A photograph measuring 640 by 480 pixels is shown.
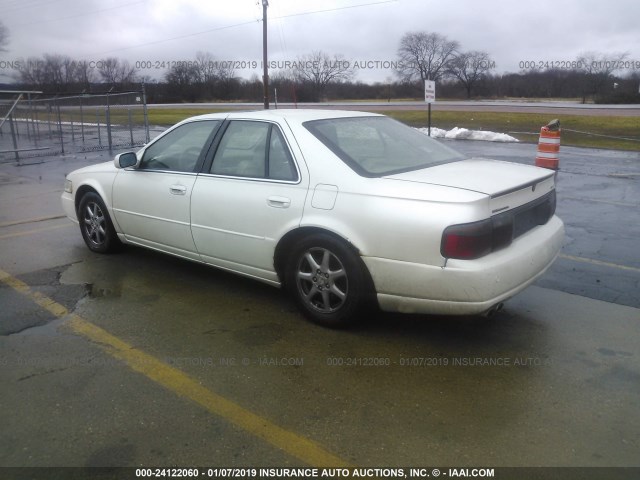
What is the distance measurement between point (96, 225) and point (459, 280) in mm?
3864

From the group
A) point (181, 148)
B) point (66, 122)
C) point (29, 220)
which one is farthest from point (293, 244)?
point (66, 122)

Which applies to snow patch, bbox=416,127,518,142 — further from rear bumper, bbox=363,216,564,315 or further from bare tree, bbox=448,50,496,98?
bare tree, bbox=448,50,496,98

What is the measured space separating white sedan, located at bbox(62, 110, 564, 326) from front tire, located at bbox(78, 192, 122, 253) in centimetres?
42

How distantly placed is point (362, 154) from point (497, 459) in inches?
87.8

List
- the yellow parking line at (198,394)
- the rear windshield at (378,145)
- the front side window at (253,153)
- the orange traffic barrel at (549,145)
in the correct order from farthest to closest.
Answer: the orange traffic barrel at (549,145) < the front side window at (253,153) < the rear windshield at (378,145) < the yellow parking line at (198,394)

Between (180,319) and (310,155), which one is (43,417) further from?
(310,155)

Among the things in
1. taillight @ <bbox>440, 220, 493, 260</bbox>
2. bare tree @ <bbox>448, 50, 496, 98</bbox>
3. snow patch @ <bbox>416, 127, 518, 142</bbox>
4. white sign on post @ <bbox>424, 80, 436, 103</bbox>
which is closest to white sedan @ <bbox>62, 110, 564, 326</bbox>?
taillight @ <bbox>440, 220, 493, 260</bbox>

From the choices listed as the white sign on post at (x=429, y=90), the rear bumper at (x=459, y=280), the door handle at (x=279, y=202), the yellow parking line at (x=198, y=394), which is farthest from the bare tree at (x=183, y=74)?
the rear bumper at (x=459, y=280)

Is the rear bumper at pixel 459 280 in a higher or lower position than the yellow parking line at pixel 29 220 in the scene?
higher

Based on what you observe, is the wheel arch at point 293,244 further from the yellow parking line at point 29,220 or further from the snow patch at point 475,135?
the snow patch at point 475,135

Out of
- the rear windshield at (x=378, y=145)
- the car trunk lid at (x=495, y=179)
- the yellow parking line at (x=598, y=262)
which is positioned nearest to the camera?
the car trunk lid at (x=495, y=179)

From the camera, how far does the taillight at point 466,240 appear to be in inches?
126

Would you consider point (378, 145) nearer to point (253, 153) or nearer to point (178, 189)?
point (253, 153)

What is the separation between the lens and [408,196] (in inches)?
134
